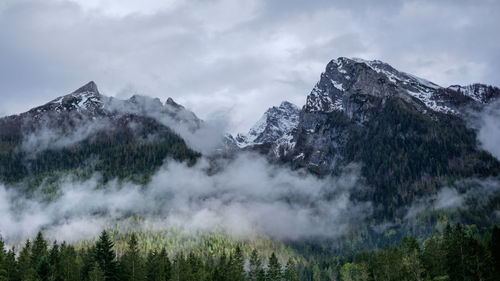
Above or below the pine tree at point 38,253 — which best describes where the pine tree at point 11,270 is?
below

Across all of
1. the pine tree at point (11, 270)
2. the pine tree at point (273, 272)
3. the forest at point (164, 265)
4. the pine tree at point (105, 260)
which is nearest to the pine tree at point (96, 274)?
the forest at point (164, 265)

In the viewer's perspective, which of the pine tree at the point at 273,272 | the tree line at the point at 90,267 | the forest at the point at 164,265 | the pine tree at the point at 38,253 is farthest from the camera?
the pine tree at the point at 273,272

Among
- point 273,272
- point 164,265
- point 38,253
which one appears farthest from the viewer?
point 273,272

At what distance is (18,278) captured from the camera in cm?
8525

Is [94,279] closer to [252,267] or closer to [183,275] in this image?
[183,275]

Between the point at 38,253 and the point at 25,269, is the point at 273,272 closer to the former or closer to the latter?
the point at 38,253

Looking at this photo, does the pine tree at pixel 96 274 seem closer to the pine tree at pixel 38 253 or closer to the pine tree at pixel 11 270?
the pine tree at pixel 38 253

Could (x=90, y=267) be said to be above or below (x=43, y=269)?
below

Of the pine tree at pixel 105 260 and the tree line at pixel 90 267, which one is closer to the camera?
the tree line at pixel 90 267

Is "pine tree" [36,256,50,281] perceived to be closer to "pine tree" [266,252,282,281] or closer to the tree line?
the tree line

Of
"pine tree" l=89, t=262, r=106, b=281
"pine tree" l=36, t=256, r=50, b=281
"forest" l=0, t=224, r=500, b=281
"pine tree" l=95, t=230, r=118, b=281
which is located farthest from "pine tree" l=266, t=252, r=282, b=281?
"pine tree" l=36, t=256, r=50, b=281

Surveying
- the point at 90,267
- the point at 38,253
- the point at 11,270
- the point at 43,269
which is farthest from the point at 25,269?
the point at 90,267

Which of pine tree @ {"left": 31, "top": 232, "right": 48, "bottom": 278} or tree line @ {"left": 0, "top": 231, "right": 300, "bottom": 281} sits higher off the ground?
pine tree @ {"left": 31, "top": 232, "right": 48, "bottom": 278}

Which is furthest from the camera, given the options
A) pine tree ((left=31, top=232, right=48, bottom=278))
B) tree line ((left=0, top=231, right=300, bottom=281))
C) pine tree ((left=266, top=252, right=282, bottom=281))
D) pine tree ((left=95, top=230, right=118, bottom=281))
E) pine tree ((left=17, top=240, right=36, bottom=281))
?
pine tree ((left=266, top=252, right=282, bottom=281))
